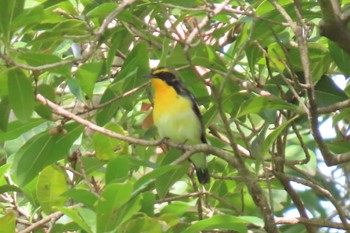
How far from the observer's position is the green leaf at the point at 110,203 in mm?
3244

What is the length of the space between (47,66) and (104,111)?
1018mm

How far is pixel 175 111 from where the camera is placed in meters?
5.50

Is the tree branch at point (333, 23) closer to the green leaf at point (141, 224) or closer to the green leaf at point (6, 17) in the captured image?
the green leaf at point (141, 224)

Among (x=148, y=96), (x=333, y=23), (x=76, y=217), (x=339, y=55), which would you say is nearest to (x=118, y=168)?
(x=76, y=217)

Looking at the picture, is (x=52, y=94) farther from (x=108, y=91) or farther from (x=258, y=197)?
(x=258, y=197)

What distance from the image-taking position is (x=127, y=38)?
4.48 m

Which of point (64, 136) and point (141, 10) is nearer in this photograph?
point (64, 136)

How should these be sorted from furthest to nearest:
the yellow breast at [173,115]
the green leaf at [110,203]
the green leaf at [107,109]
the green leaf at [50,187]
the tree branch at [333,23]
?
the yellow breast at [173,115]
the green leaf at [107,109]
the green leaf at [50,187]
the tree branch at [333,23]
the green leaf at [110,203]

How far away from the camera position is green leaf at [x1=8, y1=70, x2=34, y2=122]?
370cm

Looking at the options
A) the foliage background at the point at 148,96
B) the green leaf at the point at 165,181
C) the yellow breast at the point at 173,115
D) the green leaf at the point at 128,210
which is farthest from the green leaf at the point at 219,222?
the yellow breast at the point at 173,115

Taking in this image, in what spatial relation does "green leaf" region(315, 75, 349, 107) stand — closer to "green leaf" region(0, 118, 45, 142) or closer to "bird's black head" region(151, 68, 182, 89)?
"bird's black head" region(151, 68, 182, 89)

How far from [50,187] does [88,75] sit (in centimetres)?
55

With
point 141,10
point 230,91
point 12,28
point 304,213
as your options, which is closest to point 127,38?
point 141,10

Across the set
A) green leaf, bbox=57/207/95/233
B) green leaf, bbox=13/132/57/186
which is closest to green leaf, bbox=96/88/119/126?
green leaf, bbox=13/132/57/186
